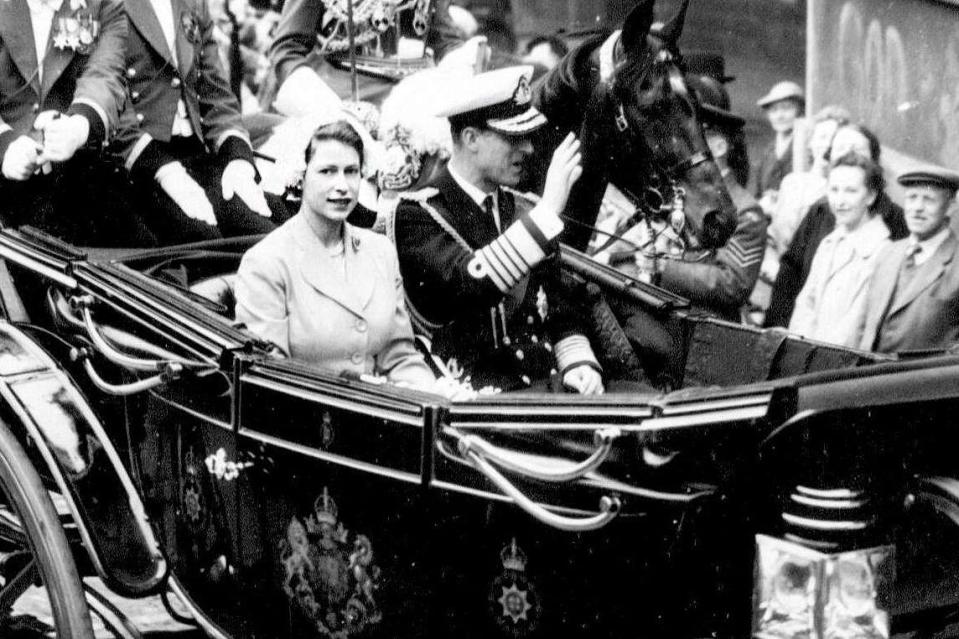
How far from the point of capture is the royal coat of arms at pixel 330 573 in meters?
3.09

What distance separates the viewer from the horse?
4.46 m

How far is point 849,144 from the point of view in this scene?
568 cm

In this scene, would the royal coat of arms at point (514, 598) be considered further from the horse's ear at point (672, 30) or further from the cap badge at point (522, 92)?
the horse's ear at point (672, 30)

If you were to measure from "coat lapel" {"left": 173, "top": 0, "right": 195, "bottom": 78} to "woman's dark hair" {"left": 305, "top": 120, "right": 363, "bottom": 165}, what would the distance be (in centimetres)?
125

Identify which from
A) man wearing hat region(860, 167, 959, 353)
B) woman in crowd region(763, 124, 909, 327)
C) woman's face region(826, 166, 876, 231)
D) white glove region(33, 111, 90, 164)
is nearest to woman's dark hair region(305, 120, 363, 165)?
white glove region(33, 111, 90, 164)

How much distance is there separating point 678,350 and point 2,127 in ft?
6.59

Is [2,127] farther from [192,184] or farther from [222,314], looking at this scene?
[222,314]

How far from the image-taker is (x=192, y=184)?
454 centimetres

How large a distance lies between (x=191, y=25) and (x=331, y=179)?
1.45 metres

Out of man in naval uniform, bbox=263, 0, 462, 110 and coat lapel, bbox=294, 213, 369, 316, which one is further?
man in naval uniform, bbox=263, 0, 462, 110

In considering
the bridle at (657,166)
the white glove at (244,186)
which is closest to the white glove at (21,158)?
the white glove at (244,186)

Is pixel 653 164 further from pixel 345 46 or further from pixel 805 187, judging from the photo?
pixel 805 187

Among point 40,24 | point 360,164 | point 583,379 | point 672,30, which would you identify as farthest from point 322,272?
point 672,30

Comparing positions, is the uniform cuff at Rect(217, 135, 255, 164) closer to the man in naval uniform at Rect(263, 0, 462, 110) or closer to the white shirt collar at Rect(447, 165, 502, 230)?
the man in naval uniform at Rect(263, 0, 462, 110)
